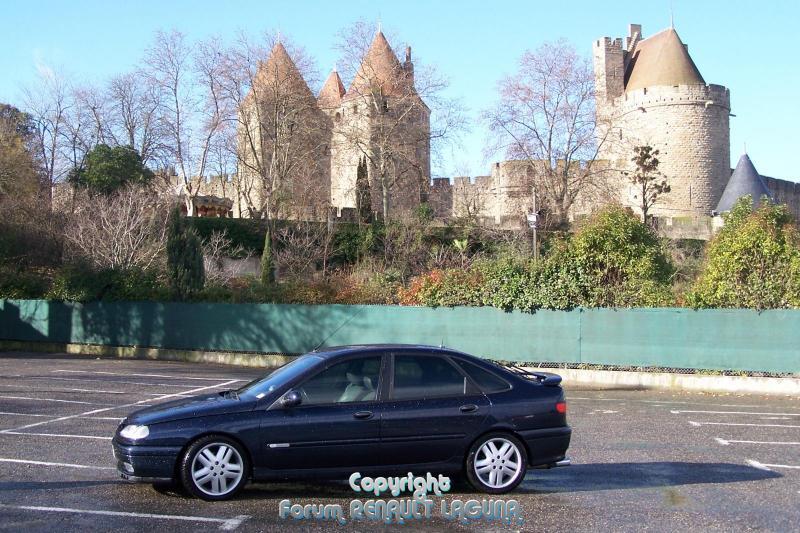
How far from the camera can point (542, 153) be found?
47031 millimetres

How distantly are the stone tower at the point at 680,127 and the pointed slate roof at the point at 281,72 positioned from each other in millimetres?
23678

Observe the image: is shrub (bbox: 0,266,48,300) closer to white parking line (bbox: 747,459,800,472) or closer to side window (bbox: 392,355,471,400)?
side window (bbox: 392,355,471,400)

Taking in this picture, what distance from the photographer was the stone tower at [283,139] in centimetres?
4912

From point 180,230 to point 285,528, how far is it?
81.2ft

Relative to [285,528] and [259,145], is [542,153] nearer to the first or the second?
[259,145]

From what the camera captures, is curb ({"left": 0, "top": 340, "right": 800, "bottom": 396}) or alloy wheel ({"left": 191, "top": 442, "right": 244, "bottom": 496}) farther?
curb ({"left": 0, "top": 340, "right": 800, "bottom": 396})

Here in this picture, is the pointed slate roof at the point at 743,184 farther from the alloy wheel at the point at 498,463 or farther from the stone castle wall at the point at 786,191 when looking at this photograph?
the alloy wheel at the point at 498,463

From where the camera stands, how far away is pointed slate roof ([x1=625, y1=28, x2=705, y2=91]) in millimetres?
61531

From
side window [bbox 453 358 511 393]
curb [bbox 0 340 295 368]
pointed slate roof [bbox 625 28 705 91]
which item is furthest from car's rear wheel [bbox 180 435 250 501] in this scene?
pointed slate roof [bbox 625 28 705 91]

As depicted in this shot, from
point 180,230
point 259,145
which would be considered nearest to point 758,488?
point 180,230

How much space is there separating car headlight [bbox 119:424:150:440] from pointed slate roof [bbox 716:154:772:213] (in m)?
53.7

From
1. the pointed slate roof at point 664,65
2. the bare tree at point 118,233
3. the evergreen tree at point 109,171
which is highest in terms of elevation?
the pointed slate roof at point 664,65

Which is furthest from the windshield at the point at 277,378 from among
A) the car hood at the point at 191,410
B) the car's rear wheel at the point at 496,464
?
the car's rear wheel at the point at 496,464

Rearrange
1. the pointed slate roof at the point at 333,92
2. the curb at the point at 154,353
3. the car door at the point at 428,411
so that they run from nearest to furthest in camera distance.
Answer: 1. the car door at the point at 428,411
2. the curb at the point at 154,353
3. the pointed slate roof at the point at 333,92
